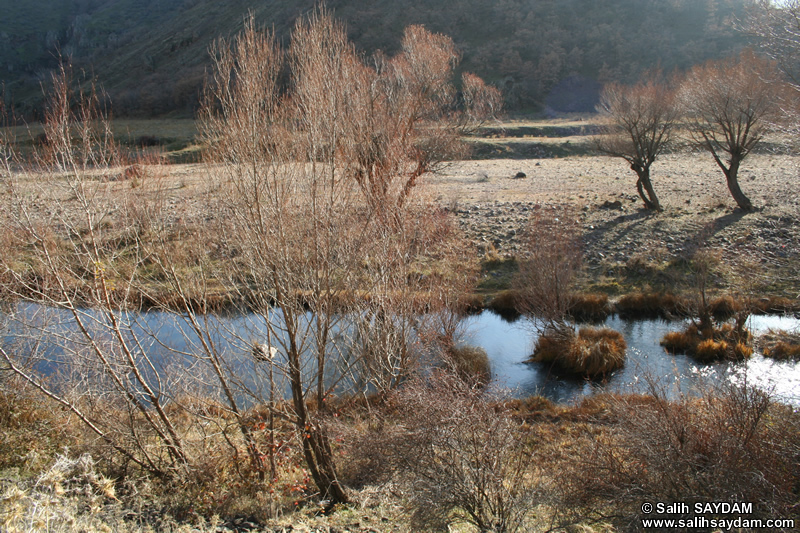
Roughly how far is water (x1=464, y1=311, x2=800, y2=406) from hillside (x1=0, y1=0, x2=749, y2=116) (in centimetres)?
4394

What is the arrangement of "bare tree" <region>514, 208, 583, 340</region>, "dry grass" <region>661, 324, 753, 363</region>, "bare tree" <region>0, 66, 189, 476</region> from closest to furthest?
"bare tree" <region>0, 66, 189, 476</region>
"dry grass" <region>661, 324, 753, 363</region>
"bare tree" <region>514, 208, 583, 340</region>

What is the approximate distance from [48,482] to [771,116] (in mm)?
22374

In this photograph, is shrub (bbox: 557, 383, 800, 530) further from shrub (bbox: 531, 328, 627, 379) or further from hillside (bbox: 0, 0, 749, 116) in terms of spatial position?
hillside (bbox: 0, 0, 749, 116)

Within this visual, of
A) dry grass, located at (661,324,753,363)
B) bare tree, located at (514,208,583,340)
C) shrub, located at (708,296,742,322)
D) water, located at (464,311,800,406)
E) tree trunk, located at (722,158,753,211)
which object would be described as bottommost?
water, located at (464,311,800,406)

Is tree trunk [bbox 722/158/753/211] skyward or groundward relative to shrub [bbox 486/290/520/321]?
skyward

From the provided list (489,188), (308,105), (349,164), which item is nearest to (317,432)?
(349,164)

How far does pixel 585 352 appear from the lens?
41.7ft

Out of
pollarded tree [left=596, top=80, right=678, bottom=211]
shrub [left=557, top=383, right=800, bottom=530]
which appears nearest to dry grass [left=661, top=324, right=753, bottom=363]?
shrub [left=557, top=383, right=800, bottom=530]

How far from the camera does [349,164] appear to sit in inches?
295

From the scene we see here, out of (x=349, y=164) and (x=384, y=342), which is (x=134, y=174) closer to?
(x=349, y=164)

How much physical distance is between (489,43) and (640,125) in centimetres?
5301

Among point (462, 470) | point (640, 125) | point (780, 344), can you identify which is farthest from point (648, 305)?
point (462, 470)

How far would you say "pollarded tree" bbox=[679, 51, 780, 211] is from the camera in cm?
1817

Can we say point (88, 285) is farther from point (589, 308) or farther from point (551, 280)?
point (589, 308)
